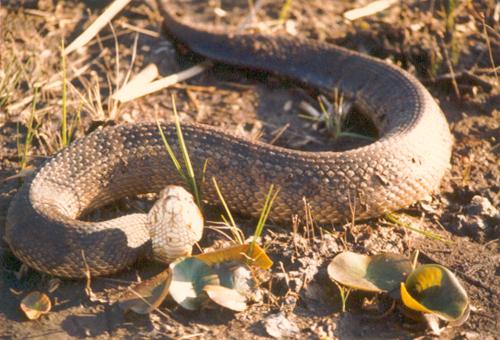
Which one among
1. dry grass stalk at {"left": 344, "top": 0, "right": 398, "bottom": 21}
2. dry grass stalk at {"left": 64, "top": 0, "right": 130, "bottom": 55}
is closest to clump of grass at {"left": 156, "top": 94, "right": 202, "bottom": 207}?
dry grass stalk at {"left": 64, "top": 0, "right": 130, "bottom": 55}

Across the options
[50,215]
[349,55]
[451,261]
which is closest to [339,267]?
[451,261]

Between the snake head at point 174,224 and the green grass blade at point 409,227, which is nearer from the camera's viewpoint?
the snake head at point 174,224

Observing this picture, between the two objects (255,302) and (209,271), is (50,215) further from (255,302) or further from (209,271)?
(255,302)

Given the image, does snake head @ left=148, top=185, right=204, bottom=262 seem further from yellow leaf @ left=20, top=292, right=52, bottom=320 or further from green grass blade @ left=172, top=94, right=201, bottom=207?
yellow leaf @ left=20, top=292, right=52, bottom=320

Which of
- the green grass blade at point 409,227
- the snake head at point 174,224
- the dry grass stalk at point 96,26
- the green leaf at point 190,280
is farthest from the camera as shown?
the dry grass stalk at point 96,26

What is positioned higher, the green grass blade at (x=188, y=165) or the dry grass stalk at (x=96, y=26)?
the dry grass stalk at (x=96, y=26)

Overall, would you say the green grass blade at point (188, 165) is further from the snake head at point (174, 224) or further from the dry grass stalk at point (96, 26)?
the dry grass stalk at point (96, 26)

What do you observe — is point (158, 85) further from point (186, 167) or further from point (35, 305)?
point (35, 305)

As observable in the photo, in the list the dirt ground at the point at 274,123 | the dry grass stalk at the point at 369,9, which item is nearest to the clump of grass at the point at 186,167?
the dirt ground at the point at 274,123
